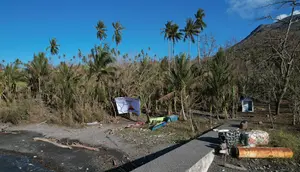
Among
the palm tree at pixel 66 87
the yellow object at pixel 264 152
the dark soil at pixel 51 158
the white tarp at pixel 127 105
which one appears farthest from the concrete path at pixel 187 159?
the palm tree at pixel 66 87

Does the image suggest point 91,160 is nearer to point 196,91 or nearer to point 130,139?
point 130,139

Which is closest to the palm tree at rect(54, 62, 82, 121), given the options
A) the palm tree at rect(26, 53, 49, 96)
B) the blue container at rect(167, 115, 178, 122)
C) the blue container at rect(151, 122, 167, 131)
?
the palm tree at rect(26, 53, 49, 96)

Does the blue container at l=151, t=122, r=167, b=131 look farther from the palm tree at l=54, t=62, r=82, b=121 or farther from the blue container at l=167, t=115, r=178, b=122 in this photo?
the palm tree at l=54, t=62, r=82, b=121

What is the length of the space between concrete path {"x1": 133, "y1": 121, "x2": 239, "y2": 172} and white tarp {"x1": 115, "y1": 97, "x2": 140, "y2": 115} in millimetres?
5650

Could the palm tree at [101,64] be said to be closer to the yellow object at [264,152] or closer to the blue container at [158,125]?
the blue container at [158,125]

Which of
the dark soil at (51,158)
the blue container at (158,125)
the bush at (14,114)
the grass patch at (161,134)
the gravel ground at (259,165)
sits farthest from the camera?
the bush at (14,114)

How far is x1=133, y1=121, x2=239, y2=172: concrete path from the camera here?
3301mm

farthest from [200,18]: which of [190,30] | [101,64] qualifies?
[101,64]

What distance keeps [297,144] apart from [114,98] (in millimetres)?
8009

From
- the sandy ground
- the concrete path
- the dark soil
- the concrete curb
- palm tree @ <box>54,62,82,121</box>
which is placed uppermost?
palm tree @ <box>54,62,82,121</box>

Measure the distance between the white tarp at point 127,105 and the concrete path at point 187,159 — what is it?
5650 mm

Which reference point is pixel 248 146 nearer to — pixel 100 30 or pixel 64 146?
pixel 64 146

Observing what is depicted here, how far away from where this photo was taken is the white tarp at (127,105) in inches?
396

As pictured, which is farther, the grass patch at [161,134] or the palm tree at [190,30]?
the palm tree at [190,30]
